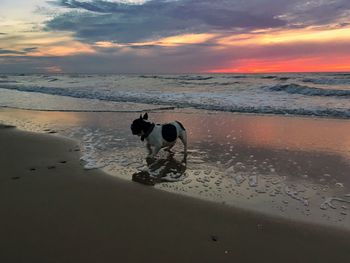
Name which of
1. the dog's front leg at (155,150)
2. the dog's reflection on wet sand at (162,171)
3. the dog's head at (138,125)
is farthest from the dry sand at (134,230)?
the dog's head at (138,125)

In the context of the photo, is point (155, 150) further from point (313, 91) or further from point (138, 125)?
point (313, 91)

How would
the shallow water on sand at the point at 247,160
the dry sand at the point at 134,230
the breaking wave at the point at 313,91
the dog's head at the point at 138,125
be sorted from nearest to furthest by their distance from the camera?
the dry sand at the point at 134,230 < the shallow water on sand at the point at 247,160 < the dog's head at the point at 138,125 < the breaking wave at the point at 313,91

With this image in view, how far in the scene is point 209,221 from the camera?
399 centimetres

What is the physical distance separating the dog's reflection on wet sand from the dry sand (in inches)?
14.3

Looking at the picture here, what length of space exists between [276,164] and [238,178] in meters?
1.13

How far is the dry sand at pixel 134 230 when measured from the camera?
128 inches

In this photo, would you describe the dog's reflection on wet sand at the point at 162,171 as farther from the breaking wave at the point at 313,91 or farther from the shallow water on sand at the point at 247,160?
the breaking wave at the point at 313,91

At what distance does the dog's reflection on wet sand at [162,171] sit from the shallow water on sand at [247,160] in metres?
0.02

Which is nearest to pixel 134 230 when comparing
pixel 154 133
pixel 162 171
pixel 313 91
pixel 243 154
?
pixel 162 171

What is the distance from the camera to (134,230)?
3697mm

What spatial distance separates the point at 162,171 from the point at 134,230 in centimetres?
242

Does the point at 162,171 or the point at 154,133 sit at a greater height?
the point at 154,133

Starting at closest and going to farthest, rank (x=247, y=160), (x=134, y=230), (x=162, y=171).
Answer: (x=134, y=230) → (x=162, y=171) → (x=247, y=160)

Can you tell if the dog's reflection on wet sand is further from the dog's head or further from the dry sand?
the dog's head
